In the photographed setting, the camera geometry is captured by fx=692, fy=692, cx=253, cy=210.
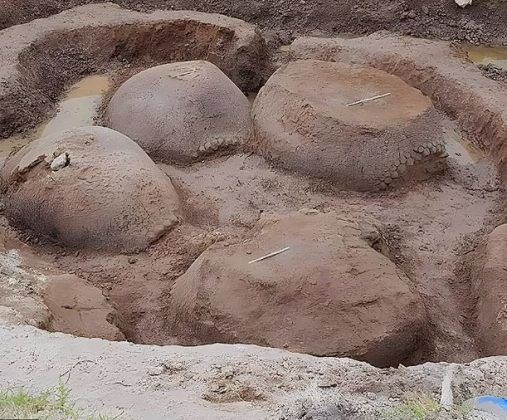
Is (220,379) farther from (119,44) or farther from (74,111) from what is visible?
(119,44)

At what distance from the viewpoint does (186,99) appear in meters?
7.26

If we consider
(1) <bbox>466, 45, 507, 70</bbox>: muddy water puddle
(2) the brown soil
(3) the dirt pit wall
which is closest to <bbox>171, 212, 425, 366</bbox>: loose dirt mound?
(3) the dirt pit wall

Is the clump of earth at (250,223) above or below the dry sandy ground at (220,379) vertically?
below

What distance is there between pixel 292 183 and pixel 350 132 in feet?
2.47

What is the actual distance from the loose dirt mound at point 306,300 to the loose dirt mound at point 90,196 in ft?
3.53

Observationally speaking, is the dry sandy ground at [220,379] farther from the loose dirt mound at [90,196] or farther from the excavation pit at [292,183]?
the loose dirt mound at [90,196]

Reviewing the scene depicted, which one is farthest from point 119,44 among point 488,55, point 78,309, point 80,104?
point 78,309

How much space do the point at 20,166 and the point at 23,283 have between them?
6.23ft

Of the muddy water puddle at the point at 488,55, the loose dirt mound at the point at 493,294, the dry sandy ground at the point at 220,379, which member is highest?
the dry sandy ground at the point at 220,379

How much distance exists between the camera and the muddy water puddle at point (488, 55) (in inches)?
376

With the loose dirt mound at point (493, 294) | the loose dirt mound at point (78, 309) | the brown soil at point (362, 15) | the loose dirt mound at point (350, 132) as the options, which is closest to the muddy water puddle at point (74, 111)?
the brown soil at point (362, 15)

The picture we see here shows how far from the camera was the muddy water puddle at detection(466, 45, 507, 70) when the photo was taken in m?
9.55

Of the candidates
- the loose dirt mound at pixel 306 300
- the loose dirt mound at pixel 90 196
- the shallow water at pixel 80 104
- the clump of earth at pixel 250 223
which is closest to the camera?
the clump of earth at pixel 250 223

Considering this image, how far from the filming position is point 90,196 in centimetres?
591
